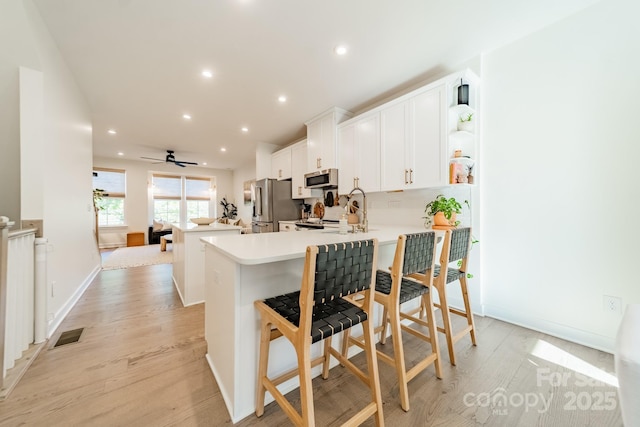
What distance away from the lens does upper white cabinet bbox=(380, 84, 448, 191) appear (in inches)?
96.6

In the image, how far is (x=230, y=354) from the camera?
52.1 inches

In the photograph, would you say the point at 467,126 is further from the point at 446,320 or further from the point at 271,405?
the point at 271,405

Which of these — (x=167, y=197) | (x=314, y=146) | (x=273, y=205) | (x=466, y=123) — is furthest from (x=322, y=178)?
(x=167, y=197)

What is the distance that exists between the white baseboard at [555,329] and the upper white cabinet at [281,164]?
158 inches

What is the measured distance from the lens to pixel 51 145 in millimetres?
2219

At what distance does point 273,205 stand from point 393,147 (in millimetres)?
2792

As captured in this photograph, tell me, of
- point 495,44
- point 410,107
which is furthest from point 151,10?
point 495,44

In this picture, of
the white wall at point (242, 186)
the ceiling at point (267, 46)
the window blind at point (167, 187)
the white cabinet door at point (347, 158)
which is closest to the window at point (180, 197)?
the window blind at point (167, 187)

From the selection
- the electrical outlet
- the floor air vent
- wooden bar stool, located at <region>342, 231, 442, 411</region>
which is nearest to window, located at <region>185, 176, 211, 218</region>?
the floor air vent

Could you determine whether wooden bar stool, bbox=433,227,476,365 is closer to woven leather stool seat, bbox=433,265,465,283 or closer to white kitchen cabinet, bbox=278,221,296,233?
woven leather stool seat, bbox=433,265,465,283

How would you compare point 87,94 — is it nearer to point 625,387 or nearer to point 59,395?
point 59,395

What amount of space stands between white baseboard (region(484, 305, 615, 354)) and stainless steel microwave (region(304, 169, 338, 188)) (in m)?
2.49

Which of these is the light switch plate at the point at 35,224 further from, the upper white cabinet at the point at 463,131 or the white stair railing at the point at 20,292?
the upper white cabinet at the point at 463,131

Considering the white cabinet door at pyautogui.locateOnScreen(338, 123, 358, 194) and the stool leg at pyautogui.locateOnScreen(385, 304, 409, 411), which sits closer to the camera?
the stool leg at pyautogui.locateOnScreen(385, 304, 409, 411)
